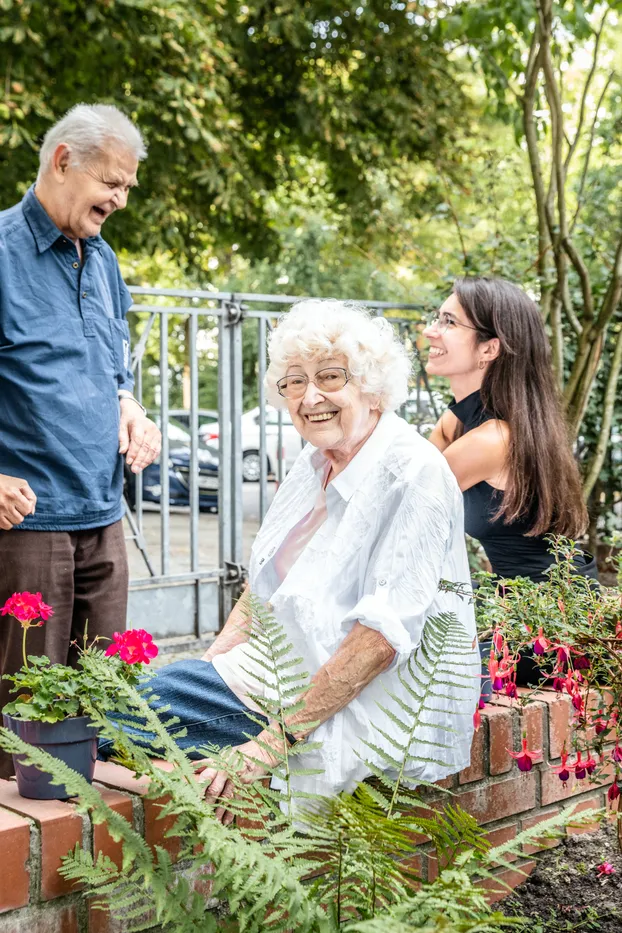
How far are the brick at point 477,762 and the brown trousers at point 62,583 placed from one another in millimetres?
1046

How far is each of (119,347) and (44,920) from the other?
1658mm

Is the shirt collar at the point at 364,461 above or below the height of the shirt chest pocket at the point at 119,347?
below

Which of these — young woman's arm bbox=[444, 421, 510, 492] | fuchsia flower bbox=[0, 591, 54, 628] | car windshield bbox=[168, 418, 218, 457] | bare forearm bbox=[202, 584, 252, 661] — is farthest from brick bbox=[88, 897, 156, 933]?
car windshield bbox=[168, 418, 218, 457]

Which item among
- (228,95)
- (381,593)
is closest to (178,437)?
(228,95)

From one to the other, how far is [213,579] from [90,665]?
159 inches

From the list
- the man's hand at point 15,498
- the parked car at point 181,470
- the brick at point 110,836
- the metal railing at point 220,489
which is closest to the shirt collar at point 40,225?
the man's hand at point 15,498

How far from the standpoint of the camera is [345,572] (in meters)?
2.12

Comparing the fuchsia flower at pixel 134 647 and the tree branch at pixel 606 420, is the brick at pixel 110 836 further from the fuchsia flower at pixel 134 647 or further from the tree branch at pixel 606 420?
the tree branch at pixel 606 420

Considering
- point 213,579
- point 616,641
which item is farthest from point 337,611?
point 213,579

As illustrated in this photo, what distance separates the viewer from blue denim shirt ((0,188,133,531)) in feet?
8.57

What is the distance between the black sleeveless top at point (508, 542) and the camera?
2918mm

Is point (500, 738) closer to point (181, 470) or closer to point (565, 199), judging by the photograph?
point (565, 199)

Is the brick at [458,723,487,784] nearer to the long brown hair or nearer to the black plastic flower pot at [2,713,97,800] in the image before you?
the long brown hair

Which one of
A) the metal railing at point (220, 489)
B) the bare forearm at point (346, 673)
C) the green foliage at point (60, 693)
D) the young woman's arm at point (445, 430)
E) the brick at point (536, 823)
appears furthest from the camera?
the metal railing at point (220, 489)
